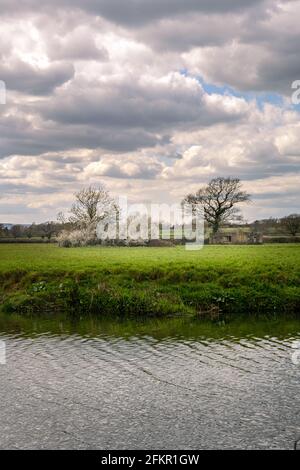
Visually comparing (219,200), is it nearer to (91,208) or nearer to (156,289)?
(91,208)

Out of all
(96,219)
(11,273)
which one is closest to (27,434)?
(11,273)

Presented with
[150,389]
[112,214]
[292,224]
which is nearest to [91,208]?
[112,214]

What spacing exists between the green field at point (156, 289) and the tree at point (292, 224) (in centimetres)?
3218

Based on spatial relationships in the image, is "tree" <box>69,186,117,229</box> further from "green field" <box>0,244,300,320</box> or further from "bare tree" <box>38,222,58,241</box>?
"green field" <box>0,244,300,320</box>

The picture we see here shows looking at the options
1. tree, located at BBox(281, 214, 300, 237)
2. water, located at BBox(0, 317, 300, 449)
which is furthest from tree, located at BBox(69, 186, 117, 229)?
water, located at BBox(0, 317, 300, 449)

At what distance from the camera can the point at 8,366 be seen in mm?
14945

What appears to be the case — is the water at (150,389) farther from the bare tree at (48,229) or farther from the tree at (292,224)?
the bare tree at (48,229)

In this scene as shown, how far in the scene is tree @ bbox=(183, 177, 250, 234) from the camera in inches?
3174

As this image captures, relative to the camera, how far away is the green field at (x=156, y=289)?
25.3 metres

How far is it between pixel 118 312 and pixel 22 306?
5356 mm

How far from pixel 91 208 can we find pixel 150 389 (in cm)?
6681

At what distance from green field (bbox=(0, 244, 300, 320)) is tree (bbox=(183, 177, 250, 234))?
1935 inches

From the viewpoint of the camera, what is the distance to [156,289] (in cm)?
2655
